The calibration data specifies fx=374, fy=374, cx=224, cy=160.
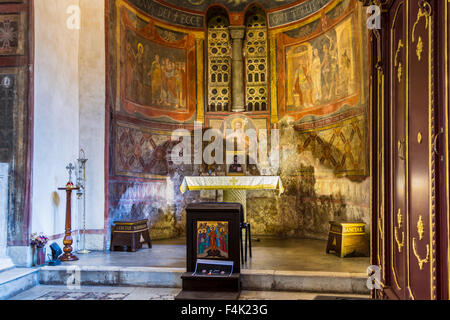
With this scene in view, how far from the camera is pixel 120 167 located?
26.1 feet

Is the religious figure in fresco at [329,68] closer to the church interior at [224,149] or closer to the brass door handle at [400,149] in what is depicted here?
the church interior at [224,149]

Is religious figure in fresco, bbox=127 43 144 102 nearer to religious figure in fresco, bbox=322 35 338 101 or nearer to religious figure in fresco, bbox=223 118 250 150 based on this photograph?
religious figure in fresco, bbox=223 118 250 150

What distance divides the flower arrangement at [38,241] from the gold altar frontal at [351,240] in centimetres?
486

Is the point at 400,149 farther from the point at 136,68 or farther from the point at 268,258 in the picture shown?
the point at 136,68

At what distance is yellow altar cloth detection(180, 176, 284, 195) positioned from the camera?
7449mm

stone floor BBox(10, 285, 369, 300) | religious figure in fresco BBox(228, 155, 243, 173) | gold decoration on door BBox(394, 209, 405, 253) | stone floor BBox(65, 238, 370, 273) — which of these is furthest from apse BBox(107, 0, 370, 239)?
gold decoration on door BBox(394, 209, 405, 253)

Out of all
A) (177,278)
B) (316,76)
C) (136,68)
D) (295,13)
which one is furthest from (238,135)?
(177,278)

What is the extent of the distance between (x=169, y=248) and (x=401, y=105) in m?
5.58

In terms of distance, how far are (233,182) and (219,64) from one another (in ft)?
13.0

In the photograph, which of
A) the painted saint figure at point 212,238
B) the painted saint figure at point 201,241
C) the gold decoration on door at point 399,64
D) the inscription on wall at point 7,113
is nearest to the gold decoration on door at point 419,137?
the gold decoration on door at point 399,64

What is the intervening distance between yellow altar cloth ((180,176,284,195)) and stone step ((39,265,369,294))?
225cm

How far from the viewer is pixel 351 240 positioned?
6453 millimetres

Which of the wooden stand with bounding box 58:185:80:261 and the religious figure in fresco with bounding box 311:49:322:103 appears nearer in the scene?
the wooden stand with bounding box 58:185:80:261

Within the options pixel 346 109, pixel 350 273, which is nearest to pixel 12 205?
pixel 350 273
